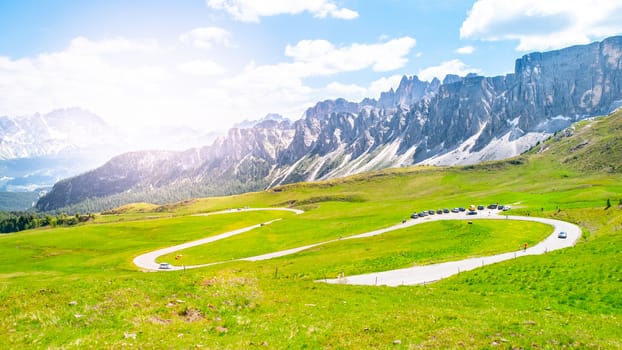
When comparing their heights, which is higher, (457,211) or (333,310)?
(333,310)

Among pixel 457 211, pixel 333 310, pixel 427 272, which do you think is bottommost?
pixel 457 211

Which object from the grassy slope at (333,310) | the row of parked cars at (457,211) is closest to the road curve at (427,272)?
the grassy slope at (333,310)

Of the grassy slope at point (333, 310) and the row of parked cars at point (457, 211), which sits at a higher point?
the grassy slope at point (333, 310)

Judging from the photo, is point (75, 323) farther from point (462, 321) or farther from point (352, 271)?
point (352, 271)

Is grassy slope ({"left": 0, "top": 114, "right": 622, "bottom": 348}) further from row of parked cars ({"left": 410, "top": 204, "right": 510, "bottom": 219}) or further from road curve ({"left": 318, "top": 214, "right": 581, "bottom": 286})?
row of parked cars ({"left": 410, "top": 204, "right": 510, "bottom": 219})

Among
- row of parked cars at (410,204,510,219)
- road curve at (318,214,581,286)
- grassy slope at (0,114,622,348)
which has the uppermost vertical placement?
grassy slope at (0,114,622,348)

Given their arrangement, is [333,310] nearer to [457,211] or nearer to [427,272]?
[427,272]

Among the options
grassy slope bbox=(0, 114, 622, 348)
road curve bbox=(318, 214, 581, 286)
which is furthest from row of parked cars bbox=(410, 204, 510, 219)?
grassy slope bbox=(0, 114, 622, 348)

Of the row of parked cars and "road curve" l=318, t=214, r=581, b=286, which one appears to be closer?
"road curve" l=318, t=214, r=581, b=286

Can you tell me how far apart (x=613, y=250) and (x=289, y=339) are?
41.9 meters

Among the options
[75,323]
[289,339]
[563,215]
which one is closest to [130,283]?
[75,323]

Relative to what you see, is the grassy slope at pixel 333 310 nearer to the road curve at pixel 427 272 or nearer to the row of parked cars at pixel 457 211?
the road curve at pixel 427 272

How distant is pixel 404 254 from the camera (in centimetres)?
5991

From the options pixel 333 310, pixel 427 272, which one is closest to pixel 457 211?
pixel 427 272
